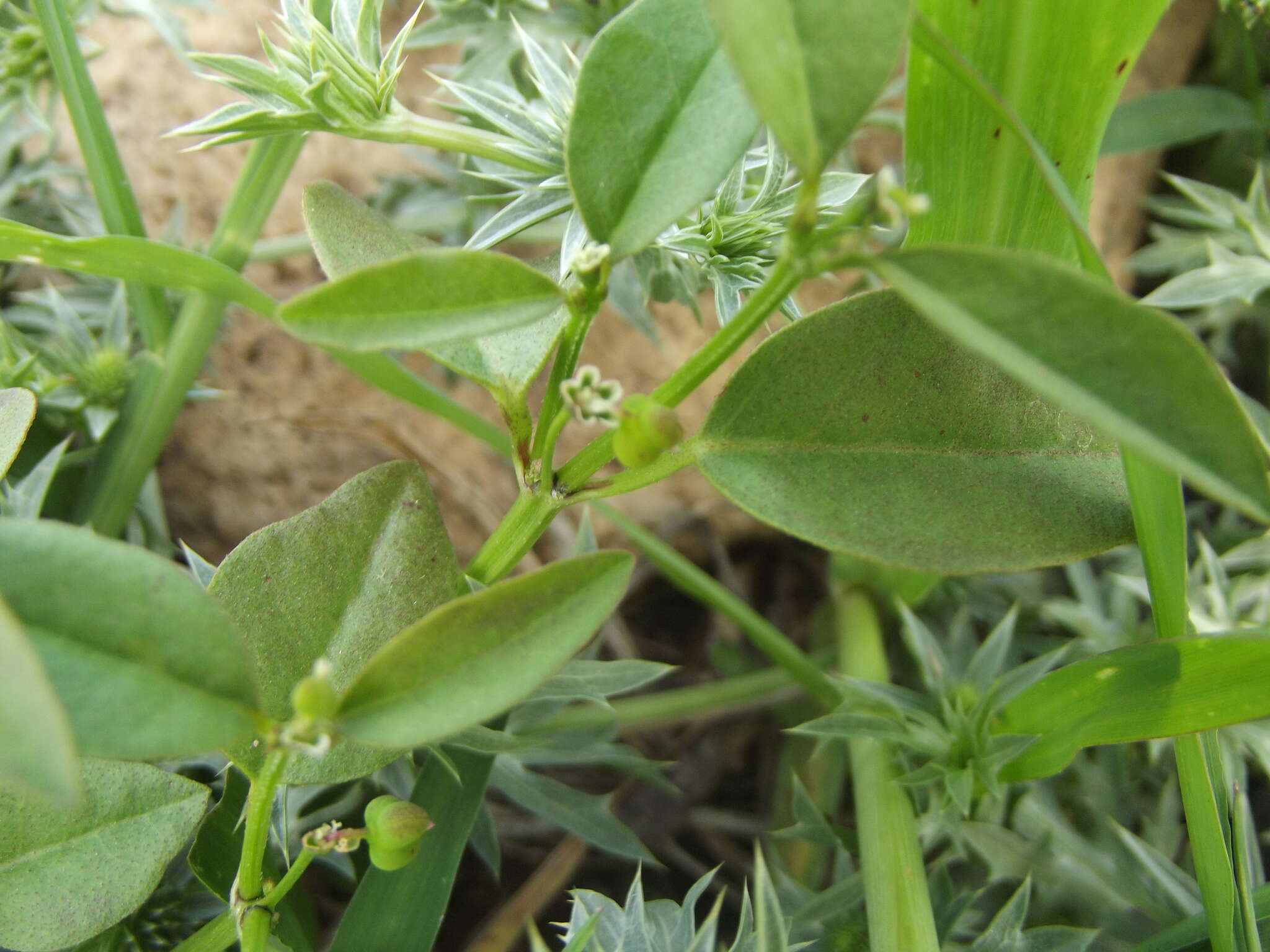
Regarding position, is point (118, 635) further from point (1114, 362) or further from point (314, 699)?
point (1114, 362)

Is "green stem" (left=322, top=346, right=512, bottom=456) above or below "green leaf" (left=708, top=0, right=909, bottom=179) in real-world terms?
below

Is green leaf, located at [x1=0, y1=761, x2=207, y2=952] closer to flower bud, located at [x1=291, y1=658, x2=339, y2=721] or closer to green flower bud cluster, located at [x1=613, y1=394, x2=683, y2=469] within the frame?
flower bud, located at [x1=291, y1=658, x2=339, y2=721]

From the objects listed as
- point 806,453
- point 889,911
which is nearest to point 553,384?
point 806,453

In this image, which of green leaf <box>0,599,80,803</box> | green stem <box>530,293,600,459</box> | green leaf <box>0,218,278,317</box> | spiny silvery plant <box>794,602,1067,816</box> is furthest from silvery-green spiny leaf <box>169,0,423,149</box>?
spiny silvery plant <box>794,602,1067,816</box>

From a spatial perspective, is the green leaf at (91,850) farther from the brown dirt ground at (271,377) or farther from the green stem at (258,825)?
the brown dirt ground at (271,377)

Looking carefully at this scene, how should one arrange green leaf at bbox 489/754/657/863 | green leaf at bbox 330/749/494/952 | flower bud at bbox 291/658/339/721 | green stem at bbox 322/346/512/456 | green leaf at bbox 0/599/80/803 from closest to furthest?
green leaf at bbox 0/599/80/803, flower bud at bbox 291/658/339/721, green leaf at bbox 330/749/494/952, green stem at bbox 322/346/512/456, green leaf at bbox 489/754/657/863

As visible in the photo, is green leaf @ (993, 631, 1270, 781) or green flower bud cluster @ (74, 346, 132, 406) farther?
green flower bud cluster @ (74, 346, 132, 406)

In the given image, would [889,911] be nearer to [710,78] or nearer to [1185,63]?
[710,78]

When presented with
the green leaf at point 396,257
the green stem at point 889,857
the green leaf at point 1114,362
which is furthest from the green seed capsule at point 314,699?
the green stem at point 889,857
